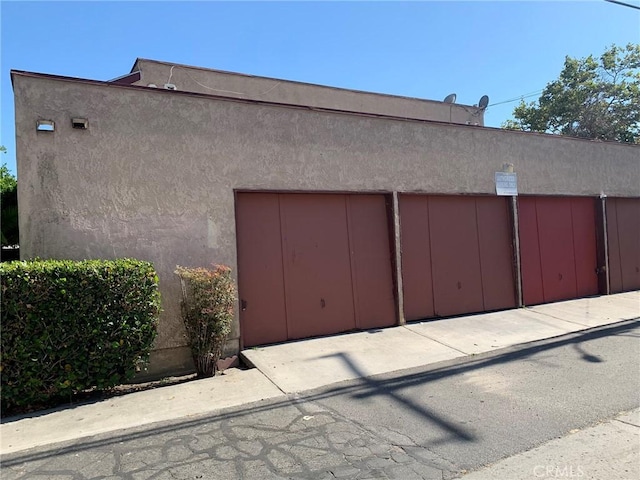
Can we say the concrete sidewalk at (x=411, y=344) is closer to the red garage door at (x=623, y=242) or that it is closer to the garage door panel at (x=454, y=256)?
the garage door panel at (x=454, y=256)

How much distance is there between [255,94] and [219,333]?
7.23 metres

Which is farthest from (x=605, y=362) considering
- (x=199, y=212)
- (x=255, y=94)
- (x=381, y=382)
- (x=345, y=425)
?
(x=255, y=94)

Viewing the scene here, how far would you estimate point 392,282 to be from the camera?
847cm

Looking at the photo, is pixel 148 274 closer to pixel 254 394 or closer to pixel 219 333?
pixel 219 333

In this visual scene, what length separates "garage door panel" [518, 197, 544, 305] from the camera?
1016cm

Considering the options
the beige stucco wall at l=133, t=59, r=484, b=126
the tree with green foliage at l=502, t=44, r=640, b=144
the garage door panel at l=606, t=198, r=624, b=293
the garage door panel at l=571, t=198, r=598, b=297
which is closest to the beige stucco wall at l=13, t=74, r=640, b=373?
the beige stucco wall at l=133, t=59, r=484, b=126

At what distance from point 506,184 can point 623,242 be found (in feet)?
15.8

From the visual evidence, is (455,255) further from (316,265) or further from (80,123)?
(80,123)

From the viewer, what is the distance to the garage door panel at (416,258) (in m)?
8.62

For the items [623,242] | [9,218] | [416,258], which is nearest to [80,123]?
[9,218]

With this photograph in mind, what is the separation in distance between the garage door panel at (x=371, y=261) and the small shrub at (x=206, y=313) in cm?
270

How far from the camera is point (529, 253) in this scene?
10258mm

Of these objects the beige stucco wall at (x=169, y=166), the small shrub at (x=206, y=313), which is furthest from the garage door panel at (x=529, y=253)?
the small shrub at (x=206, y=313)

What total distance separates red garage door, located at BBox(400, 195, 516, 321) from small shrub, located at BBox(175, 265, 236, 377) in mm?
3746
